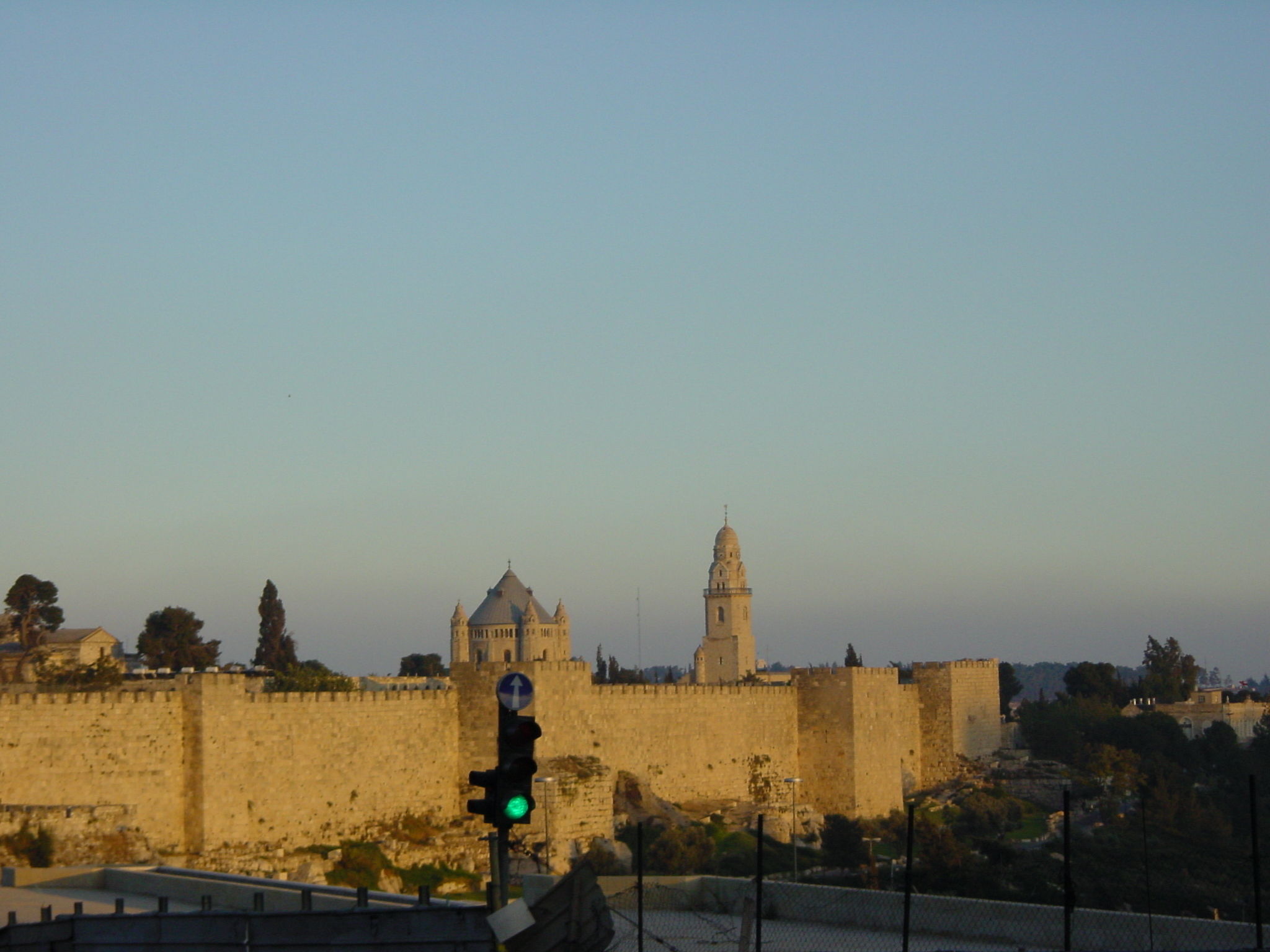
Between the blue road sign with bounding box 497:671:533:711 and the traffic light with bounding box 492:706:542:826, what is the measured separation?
53cm

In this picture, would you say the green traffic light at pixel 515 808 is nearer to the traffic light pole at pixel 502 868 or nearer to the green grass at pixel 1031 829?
the traffic light pole at pixel 502 868

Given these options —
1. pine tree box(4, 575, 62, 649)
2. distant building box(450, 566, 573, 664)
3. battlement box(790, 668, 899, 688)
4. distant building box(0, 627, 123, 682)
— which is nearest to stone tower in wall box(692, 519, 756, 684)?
distant building box(450, 566, 573, 664)

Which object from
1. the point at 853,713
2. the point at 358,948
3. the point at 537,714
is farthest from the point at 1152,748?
the point at 358,948

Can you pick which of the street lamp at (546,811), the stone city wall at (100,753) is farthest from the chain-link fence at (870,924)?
the street lamp at (546,811)

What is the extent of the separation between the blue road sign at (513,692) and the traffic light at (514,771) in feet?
1.75

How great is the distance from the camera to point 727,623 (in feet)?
352

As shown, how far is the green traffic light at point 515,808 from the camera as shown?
34.1ft

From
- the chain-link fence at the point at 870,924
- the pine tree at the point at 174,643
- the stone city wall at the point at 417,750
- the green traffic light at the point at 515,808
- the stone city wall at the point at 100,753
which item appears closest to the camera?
the green traffic light at the point at 515,808

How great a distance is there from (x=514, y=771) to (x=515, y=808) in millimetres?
216

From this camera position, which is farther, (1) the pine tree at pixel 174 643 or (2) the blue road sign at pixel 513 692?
(1) the pine tree at pixel 174 643

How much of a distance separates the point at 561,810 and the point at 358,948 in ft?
64.7

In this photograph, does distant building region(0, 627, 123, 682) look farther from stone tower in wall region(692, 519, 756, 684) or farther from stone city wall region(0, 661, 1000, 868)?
→ stone tower in wall region(692, 519, 756, 684)

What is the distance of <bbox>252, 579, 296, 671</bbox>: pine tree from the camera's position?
221 ft

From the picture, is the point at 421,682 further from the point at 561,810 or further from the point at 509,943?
the point at 509,943
